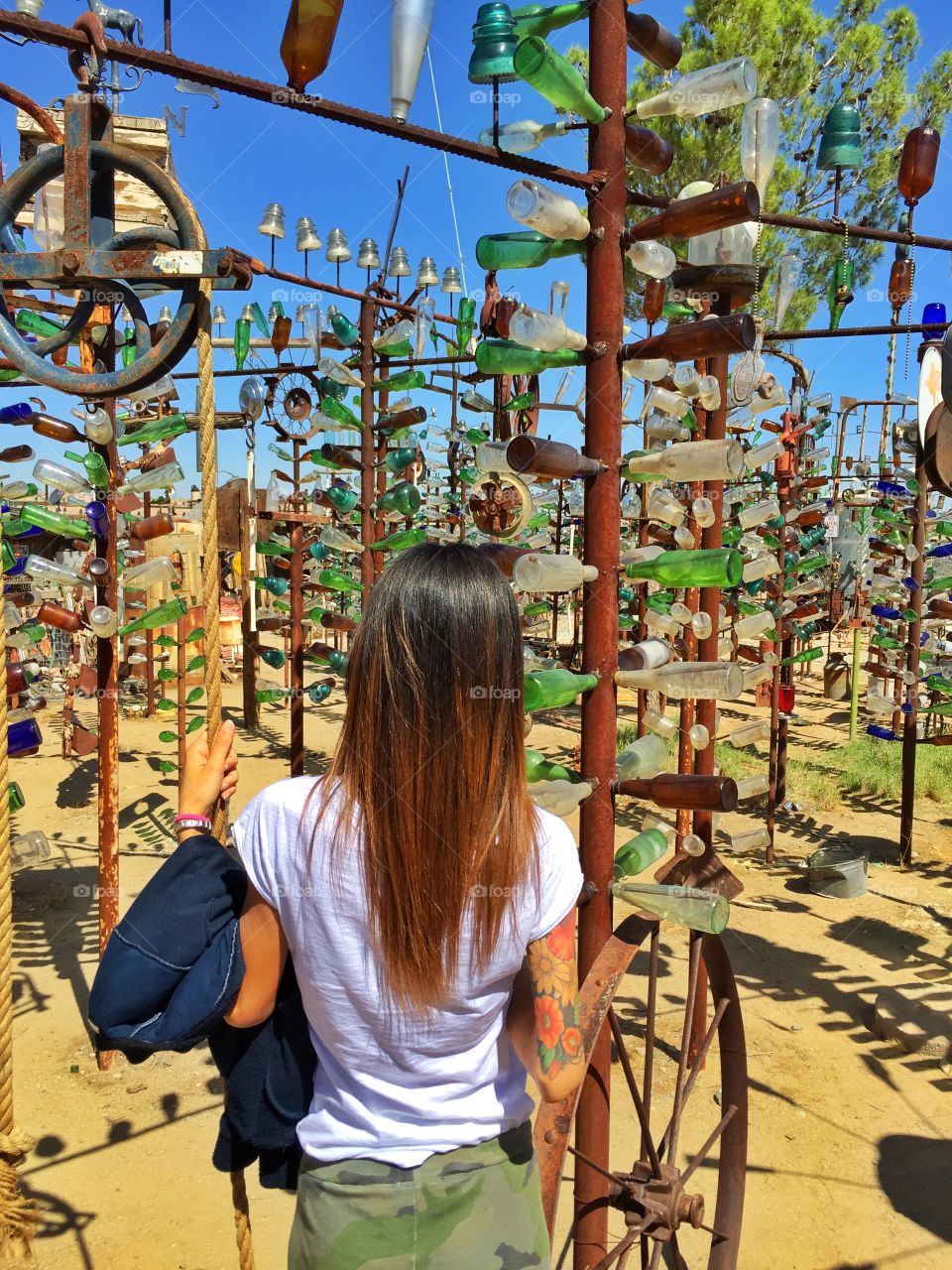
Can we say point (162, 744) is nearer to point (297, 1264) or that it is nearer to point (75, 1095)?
point (75, 1095)

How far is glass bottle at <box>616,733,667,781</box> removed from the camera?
183cm

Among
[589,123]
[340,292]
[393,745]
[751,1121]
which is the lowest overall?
[751,1121]

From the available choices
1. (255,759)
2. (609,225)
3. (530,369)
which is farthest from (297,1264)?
(255,759)

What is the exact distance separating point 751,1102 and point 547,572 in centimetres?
234

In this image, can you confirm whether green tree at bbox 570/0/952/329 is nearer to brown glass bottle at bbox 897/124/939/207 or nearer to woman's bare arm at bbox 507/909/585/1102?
brown glass bottle at bbox 897/124/939/207

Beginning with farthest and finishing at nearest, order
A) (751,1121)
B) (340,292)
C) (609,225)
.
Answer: (340,292)
(751,1121)
(609,225)

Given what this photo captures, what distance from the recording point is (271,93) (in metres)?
1.49

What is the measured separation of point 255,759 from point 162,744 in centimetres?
95

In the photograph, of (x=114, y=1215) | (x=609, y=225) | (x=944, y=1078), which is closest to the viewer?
(x=609, y=225)

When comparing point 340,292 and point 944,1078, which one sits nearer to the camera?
point 944,1078

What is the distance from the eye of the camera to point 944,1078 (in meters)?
3.18

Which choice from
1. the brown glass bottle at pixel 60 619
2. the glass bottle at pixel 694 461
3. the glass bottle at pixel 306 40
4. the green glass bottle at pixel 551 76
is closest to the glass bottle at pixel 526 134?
the green glass bottle at pixel 551 76

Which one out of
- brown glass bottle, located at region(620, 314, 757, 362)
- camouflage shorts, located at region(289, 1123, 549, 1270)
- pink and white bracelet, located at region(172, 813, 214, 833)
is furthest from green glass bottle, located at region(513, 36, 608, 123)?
camouflage shorts, located at region(289, 1123, 549, 1270)

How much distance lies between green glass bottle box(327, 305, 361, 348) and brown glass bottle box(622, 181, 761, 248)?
10.9 ft
